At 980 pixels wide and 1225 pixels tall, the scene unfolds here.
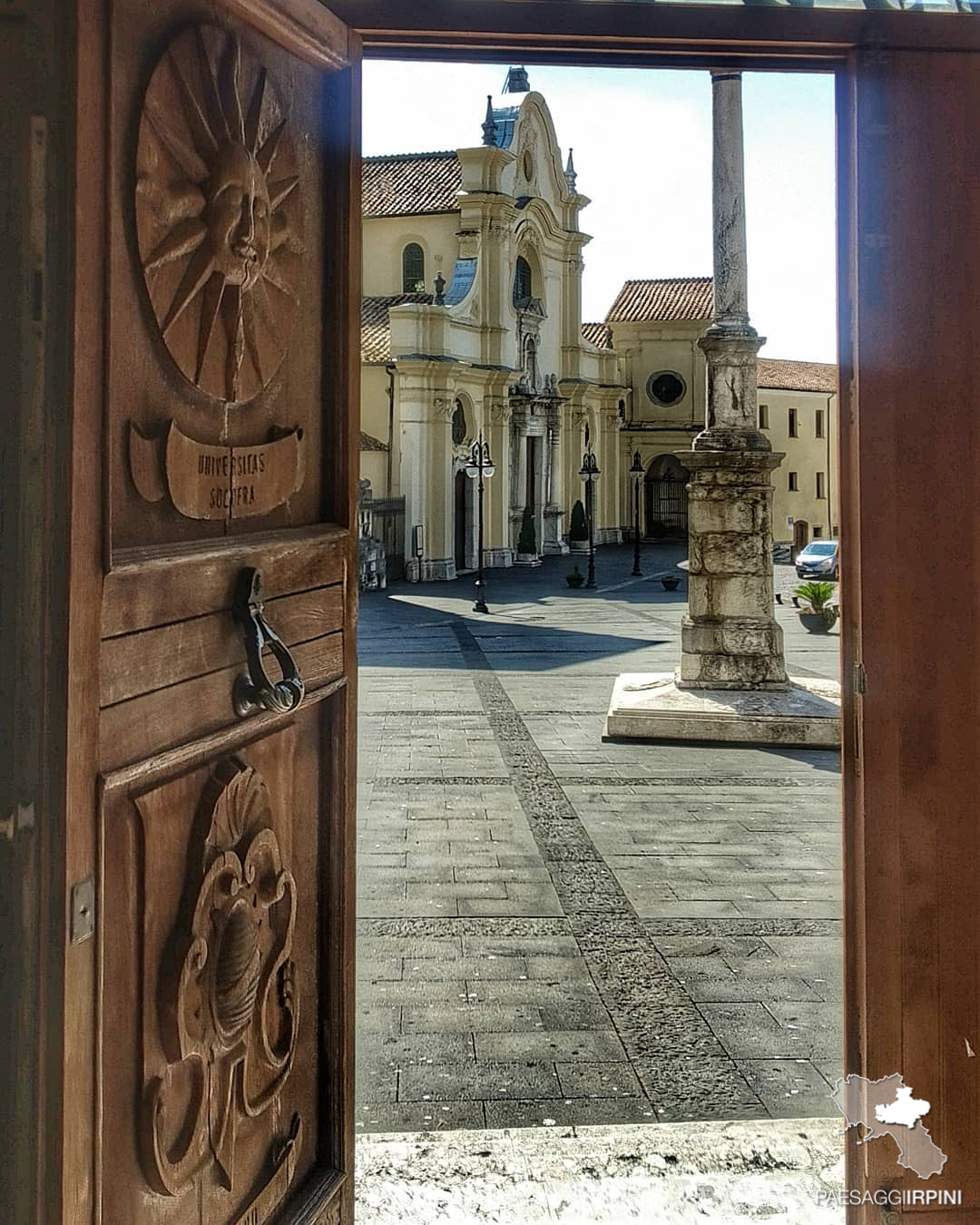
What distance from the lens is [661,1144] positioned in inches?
142

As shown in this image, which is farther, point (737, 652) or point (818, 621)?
point (818, 621)

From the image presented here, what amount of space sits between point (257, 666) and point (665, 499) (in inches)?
1864

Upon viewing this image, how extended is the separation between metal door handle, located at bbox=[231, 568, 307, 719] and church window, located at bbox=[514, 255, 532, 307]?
116ft

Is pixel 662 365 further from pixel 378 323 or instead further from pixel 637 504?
pixel 637 504

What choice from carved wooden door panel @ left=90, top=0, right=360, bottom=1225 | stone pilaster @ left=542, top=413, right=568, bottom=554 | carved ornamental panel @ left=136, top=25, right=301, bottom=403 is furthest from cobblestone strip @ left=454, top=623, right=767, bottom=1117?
stone pilaster @ left=542, top=413, right=568, bottom=554

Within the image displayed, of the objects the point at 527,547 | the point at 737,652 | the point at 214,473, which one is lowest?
the point at 737,652

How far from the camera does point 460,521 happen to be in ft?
108

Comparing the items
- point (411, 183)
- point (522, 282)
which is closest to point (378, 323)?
point (411, 183)

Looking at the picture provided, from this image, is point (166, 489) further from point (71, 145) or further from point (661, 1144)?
point (661, 1144)

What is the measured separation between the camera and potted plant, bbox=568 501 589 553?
39.3 m

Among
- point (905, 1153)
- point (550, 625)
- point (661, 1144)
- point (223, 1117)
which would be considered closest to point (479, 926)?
point (661, 1144)

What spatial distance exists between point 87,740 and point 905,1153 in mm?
2030

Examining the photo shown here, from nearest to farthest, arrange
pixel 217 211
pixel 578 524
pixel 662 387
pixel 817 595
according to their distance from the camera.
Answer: pixel 217 211 < pixel 817 595 < pixel 578 524 < pixel 662 387
